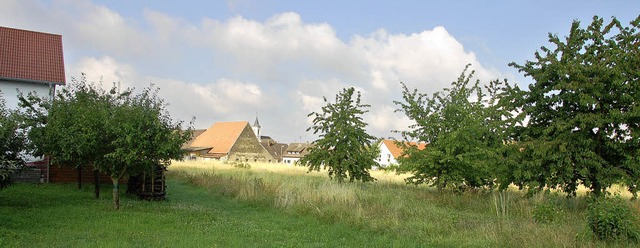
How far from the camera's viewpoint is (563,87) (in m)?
12.2

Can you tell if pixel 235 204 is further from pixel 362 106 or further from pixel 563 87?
pixel 563 87

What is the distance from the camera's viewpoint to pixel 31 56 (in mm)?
24625

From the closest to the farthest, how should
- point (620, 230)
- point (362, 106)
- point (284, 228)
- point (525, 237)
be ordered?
1. point (620, 230)
2. point (525, 237)
3. point (284, 228)
4. point (362, 106)

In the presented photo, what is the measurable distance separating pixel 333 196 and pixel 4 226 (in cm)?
845

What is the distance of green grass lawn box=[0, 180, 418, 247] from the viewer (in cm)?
955

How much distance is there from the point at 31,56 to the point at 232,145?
48297 millimetres

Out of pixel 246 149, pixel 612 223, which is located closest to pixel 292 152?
pixel 246 149

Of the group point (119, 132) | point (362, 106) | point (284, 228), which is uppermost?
point (362, 106)

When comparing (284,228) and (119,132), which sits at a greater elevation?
(119,132)

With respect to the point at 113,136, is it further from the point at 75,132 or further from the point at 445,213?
the point at 445,213

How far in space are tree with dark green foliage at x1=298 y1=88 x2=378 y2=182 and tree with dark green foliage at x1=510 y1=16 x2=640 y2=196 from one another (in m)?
7.89

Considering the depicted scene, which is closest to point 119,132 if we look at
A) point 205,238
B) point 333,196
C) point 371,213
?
point 205,238

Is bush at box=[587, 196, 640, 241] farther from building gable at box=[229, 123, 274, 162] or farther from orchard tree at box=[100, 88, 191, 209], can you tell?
building gable at box=[229, 123, 274, 162]

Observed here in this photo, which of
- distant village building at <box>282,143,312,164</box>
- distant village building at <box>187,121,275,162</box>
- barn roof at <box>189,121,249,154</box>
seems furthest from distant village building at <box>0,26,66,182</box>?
distant village building at <box>282,143,312,164</box>
